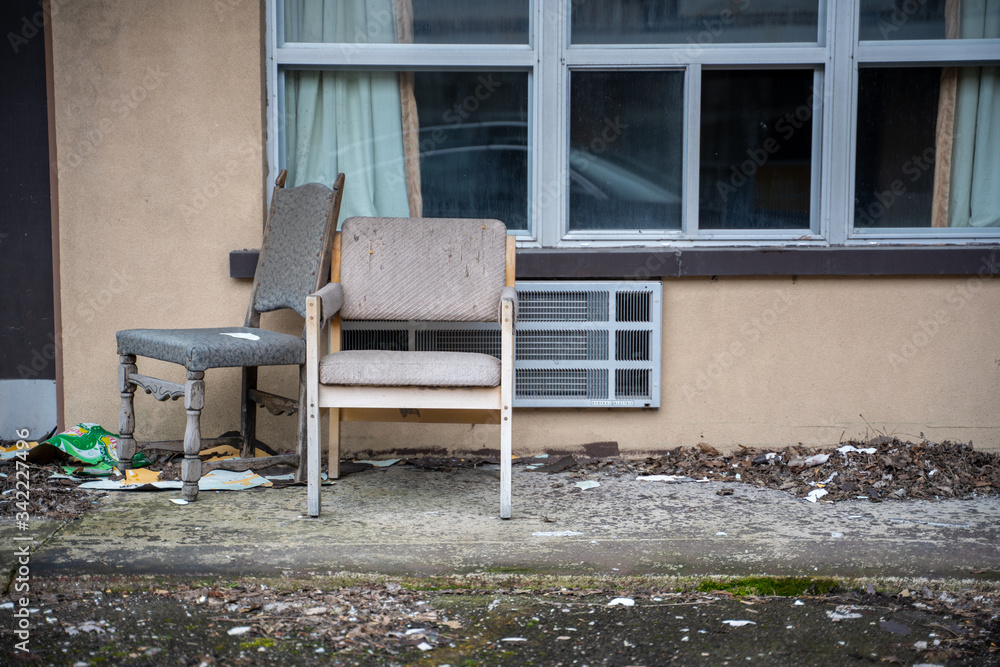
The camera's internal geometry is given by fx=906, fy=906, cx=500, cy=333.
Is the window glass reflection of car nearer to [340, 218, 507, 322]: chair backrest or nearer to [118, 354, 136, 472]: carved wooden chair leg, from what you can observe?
[340, 218, 507, 322]: chair backrest

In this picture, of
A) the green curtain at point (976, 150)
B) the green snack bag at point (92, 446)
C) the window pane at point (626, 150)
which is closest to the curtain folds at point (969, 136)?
the green curtain at point (976, 150)

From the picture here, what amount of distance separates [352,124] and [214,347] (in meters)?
1.39

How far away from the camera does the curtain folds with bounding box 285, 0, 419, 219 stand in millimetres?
3910

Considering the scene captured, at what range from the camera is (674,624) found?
2.23m

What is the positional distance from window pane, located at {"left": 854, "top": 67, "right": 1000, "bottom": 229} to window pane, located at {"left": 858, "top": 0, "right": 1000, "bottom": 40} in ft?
0.48

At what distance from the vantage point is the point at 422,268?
3432mm

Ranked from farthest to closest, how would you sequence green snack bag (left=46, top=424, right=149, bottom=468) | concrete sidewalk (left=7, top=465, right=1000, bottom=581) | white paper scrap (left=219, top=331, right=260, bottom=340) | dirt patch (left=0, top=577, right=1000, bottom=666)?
1. green snack bag (left=46, top=424, right=149, bottom=468)
2. white paper scrap (left=219, top=331, right=260, bottom=340)
3. concrete sidewalk (left=7, top=465, right=1000, bottom=581)
4. dirt patch (left=0, top=577, right=1000, bottom=666)

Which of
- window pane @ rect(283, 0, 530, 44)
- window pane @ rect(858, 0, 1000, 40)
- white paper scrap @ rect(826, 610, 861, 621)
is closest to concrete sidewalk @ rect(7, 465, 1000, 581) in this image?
white paper scrap @ rect(826, 610, 861, 621)

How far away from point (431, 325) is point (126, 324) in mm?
1286

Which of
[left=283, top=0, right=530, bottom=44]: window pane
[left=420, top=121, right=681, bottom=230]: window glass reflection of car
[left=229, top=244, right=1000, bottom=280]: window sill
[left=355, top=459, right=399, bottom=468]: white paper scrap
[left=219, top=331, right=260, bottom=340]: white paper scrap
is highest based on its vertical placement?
[left=283, top=0, right=530, bottom=44]: window pane

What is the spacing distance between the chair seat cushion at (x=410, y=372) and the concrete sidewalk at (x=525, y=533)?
1.52 feet

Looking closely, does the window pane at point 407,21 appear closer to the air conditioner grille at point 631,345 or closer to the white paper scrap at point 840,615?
the air conditioner grille at point 631,345

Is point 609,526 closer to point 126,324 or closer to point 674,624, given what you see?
point 674,624

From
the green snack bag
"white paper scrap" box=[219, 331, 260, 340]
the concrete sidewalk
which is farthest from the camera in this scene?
the green snack bag
